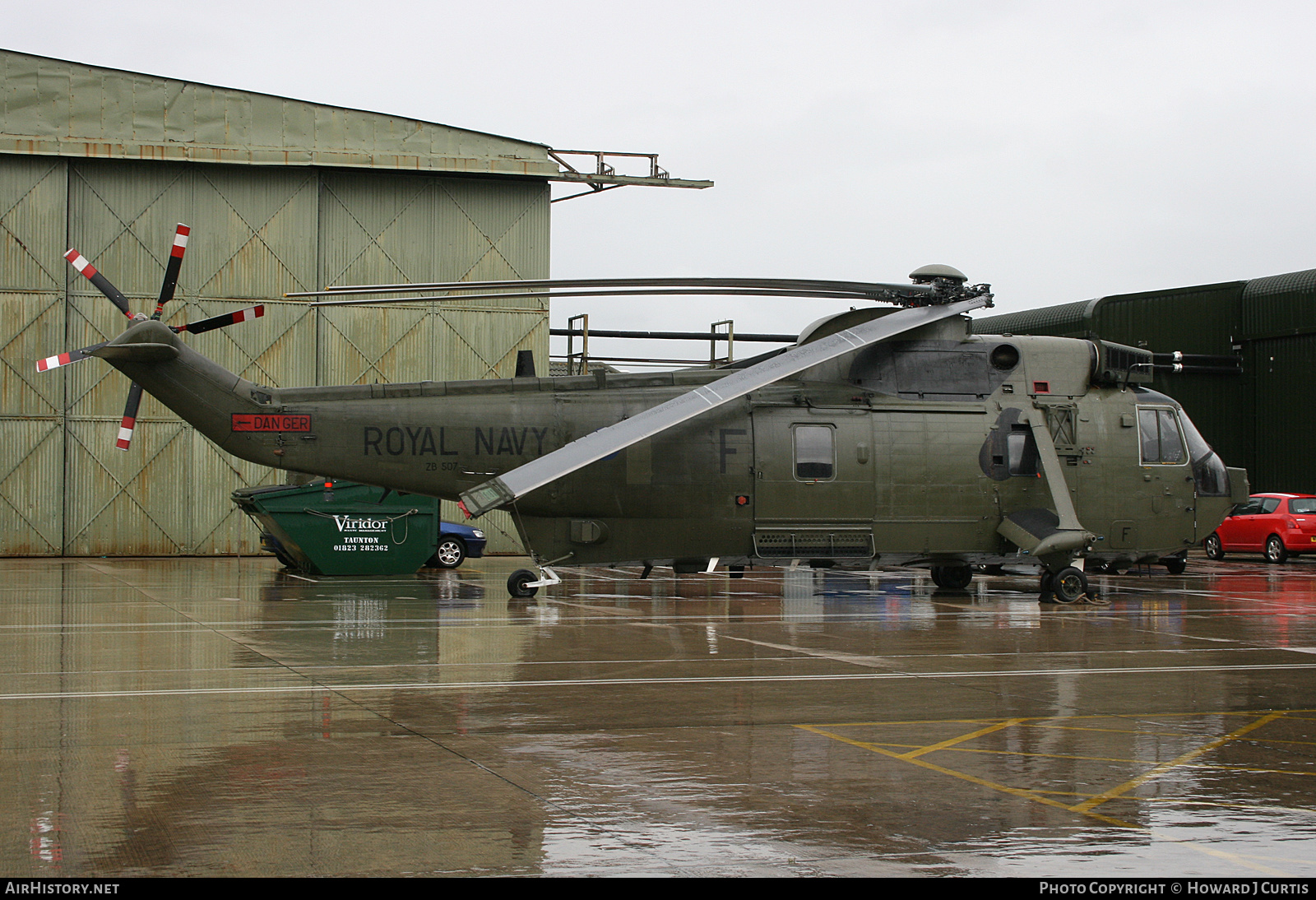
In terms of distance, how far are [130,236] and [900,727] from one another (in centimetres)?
2933

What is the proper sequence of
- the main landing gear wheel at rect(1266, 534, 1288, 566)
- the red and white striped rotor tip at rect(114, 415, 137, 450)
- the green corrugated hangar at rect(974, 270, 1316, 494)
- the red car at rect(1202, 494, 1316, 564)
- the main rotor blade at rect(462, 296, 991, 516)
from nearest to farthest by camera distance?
the main rotor blade at rect(462, 296, 991, 516) < the red and white striped rotor tip at rect(114, 415, 137, 450) < the red car at rect(1202, 494, 1316, 564) < the main landing gear wheel at rect(1266, 534, 1288, 566) < the green corrugated hangar at rect(974, 270, 1316, 494)

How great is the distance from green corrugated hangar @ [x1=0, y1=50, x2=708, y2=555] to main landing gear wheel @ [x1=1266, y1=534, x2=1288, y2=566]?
63.7 feet

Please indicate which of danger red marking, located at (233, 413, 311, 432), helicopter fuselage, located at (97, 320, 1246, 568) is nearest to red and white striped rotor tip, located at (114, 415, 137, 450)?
helicopter fuselage, located at (97, 320, 1246, 568)

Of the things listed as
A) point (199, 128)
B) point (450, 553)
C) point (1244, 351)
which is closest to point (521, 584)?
point (450, 553)

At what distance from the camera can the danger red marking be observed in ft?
51.8

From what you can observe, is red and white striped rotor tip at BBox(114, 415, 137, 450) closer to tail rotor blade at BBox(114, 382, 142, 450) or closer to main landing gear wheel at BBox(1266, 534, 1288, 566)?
tail rotor blade at BBox(114, 382, 142, 450)

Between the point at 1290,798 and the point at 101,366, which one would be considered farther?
the point at 101,366

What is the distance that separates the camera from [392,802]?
5531 mm

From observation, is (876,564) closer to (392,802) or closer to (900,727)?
(900,727)

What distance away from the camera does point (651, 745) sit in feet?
22.8

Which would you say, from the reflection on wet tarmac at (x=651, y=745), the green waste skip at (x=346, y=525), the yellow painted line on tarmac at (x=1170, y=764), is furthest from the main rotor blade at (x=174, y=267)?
the yellow painted line on tarmac at (x=1170, y=764)

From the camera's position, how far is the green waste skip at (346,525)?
68.4 feet

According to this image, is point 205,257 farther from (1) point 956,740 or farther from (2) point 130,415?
(1) point 956,740
